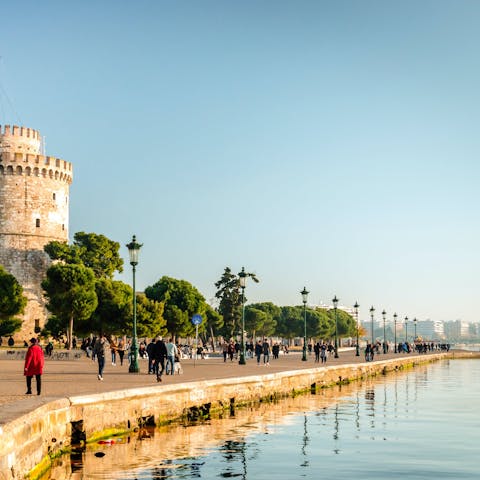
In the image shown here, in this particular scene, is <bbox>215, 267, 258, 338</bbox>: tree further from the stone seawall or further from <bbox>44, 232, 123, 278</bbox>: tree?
the stone seawall

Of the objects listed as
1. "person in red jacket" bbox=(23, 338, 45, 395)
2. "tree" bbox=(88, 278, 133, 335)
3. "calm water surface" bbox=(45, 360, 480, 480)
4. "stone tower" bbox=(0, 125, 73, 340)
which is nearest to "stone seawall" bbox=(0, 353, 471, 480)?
"calm water surface" bbox=(45, 360, 480, 480)

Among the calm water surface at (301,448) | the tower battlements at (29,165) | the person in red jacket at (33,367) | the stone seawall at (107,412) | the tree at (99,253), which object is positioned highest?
the tower battlements at (29,165)

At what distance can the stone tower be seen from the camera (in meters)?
87.5

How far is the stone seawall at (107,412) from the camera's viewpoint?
14453mm

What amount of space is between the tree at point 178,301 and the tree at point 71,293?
14.8 meters

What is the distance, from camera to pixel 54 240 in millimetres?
89375

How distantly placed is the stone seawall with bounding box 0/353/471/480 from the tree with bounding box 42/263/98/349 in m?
38.8

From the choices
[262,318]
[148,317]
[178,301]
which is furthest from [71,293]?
[262,318]

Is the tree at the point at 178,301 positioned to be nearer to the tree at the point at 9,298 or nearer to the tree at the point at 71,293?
the tree at the point at 71,293

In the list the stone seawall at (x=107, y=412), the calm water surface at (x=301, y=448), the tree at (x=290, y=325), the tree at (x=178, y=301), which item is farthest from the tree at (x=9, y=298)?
the tree at (x=290, y=325)

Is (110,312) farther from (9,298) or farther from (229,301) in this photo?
(229,301)

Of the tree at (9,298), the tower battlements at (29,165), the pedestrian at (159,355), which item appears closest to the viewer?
the pedestrian at (159,355)

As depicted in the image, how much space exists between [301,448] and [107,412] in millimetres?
4710

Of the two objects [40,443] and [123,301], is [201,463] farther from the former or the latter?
[123,301]
